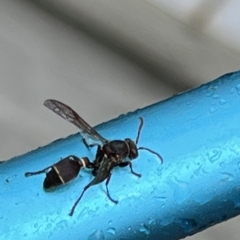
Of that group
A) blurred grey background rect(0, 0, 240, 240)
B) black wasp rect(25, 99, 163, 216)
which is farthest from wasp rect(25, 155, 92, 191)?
blurred grey background rect(0, 0, 240, 240)

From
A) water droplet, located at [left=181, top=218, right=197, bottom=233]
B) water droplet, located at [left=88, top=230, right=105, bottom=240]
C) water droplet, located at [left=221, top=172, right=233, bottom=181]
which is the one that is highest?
water droplet, located at [left=221, top=172, right=233, bottom=181]

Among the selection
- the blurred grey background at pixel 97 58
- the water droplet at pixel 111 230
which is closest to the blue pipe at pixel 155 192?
the water droplet at pixel 111 230

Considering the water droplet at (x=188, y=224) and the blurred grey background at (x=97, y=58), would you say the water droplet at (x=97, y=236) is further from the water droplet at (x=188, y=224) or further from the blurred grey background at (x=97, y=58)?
the blurred grey background at (x=97, y=58)

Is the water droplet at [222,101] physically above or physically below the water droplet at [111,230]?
above

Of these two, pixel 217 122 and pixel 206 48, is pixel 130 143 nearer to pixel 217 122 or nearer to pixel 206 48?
pixel 217 122

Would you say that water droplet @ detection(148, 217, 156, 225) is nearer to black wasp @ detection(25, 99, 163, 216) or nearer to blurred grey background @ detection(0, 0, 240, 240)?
black wasp @ detection(25, 99, 163, 216)

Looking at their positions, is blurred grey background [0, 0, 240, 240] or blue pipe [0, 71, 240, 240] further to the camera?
blurred grey background [0, 0, 240, 240]

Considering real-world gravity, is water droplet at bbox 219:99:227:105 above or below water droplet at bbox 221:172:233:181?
above
